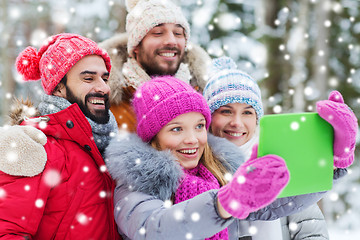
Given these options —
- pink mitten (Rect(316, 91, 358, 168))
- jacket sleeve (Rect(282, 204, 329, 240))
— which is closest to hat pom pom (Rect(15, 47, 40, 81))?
pink mitten (Rect(316, 91, 358, 168))

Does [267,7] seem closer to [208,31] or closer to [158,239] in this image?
[208,31]

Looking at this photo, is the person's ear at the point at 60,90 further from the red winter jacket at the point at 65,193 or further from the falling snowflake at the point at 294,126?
the falling snowflake at the point at 294,126

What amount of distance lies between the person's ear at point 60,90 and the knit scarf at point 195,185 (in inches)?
36.8

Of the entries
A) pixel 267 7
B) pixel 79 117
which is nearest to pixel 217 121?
pixel 79 117

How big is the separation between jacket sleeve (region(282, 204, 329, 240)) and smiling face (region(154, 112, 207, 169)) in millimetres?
920

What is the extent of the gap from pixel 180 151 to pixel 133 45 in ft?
5.12

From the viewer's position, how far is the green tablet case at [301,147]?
145 cm

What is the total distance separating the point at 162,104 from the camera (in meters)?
2.03

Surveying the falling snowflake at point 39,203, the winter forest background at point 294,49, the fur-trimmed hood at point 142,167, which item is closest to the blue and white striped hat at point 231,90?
the fur-trimmed hood at point 142,167

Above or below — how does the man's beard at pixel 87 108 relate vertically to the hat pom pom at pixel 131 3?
below

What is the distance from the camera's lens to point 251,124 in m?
2.64

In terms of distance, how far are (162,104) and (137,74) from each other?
119cm

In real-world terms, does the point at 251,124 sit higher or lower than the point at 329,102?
lower

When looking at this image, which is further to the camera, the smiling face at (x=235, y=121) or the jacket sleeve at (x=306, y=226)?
the smiling face at (x=235, y=121)
